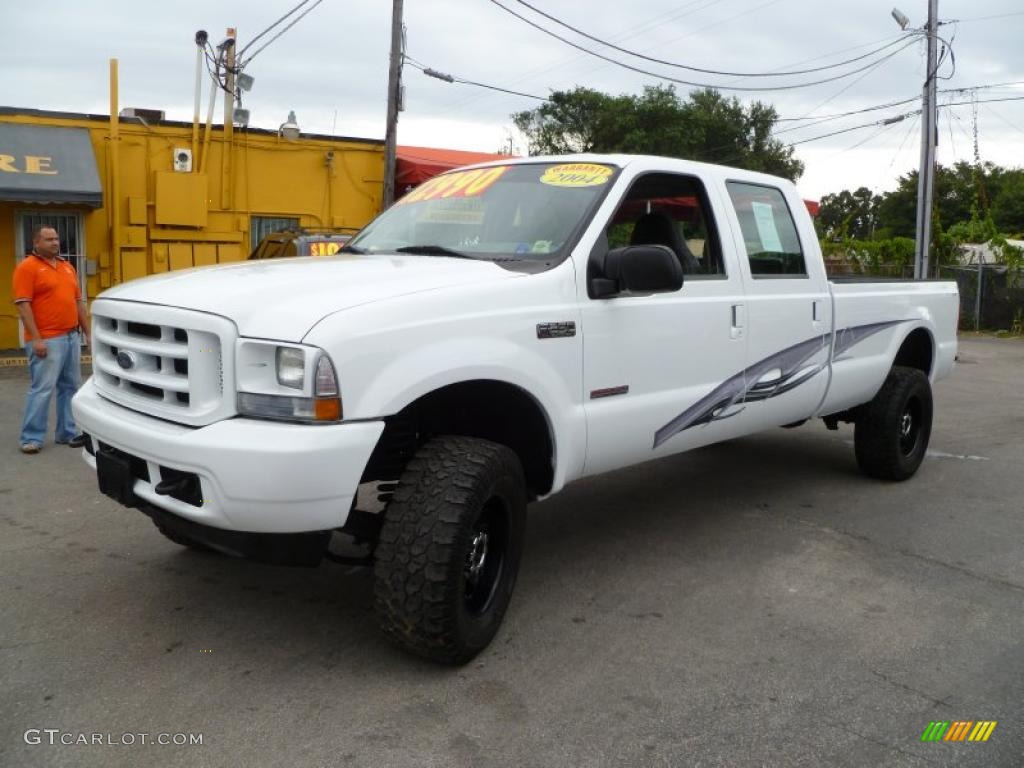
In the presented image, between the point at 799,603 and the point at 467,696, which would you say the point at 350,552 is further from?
A: the point at 799,603

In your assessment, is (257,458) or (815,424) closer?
(257,458)

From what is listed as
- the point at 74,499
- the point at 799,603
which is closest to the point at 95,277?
the point at 74,499

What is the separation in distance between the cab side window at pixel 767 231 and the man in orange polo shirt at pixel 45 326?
5145mm

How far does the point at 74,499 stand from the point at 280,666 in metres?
2.99

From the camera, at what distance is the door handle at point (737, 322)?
468 centimetres

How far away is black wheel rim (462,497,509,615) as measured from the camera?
3518mm

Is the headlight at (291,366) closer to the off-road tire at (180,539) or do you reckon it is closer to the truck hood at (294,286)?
the truck hood at (294,286)

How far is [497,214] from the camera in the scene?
4.25 m

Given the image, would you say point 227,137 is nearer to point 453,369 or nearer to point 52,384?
point 52,384

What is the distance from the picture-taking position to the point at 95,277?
14.7m

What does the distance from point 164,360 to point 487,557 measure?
55.8 inches

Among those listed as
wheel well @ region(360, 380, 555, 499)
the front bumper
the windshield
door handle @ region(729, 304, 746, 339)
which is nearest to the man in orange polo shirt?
the windshield

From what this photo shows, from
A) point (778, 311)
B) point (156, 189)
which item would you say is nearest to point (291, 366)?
point (778, 311)

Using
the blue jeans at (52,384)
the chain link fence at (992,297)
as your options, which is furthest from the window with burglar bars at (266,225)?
the chain link fence at (992,297)
